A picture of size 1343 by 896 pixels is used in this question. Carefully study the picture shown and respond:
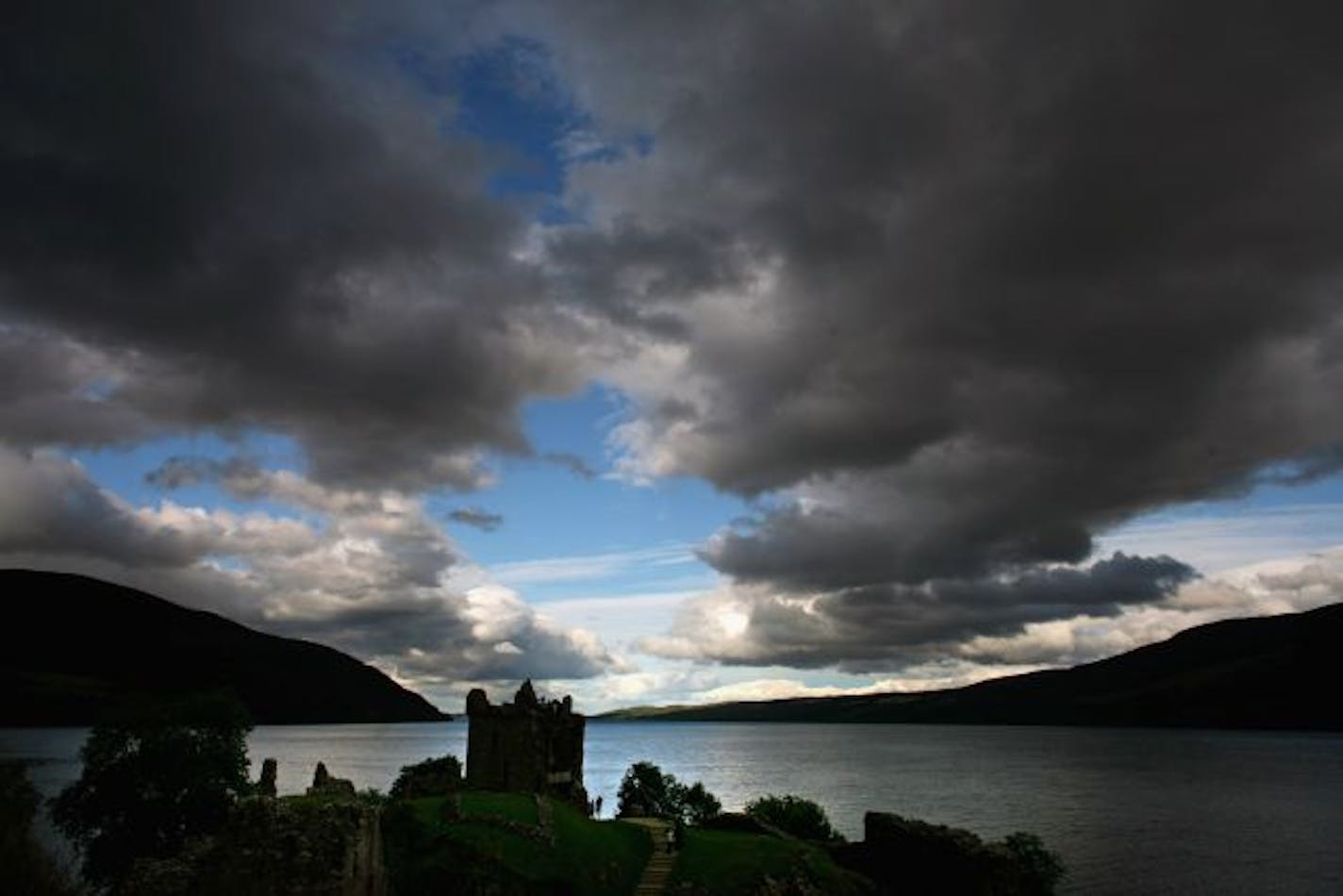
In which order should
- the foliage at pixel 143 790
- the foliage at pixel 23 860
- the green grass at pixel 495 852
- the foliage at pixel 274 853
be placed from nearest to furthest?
the foliage at pixel 23 860 < the foliage at pixel 274 853 < the green grass at pixel 495 852 < the foliage at pixel 143 790

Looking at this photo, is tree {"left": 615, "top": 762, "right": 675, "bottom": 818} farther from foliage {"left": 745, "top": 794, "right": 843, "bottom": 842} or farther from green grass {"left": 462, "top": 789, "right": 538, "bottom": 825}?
green grass {"left": 462, "top": 789, "right": 538, "bottom": 825}

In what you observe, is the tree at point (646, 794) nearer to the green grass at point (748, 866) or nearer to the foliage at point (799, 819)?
the foliage at point (799, 819)

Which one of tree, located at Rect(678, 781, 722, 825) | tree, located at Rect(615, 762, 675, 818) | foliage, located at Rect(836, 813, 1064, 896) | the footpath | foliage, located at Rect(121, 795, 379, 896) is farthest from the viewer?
tree, located at Rect(678, 781, 722, 825)

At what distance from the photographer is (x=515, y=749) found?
68312mm

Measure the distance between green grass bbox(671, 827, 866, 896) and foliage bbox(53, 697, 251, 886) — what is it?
29482 millimetres

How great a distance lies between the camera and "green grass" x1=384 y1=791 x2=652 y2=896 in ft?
144

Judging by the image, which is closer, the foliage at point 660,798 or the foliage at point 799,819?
the foliage at point 799,819

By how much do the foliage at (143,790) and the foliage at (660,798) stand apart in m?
36.6

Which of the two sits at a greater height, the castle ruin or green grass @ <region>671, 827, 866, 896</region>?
the castle ruin

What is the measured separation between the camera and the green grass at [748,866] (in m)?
48.7

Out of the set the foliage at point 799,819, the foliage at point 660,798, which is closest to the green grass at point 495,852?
the foliage at point 799,819

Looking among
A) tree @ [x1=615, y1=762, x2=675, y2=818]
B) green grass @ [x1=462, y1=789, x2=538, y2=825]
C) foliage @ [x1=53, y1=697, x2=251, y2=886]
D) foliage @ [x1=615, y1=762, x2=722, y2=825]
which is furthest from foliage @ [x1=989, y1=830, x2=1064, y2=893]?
foliage @ [x1=53, y1=697, x2=251, y2=886]

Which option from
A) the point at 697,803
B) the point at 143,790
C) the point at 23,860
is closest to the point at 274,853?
the point at 23,860

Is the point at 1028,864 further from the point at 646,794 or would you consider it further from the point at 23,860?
the point at 23,860
